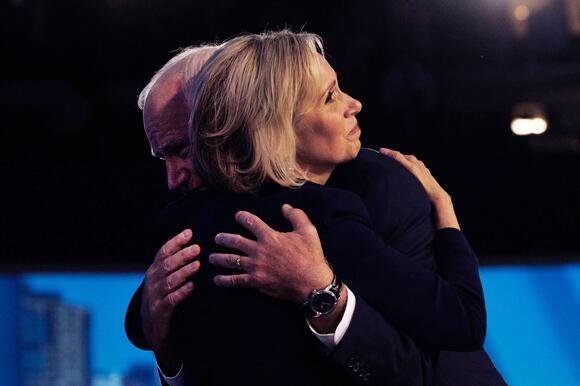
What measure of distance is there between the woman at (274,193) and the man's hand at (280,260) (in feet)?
0.05

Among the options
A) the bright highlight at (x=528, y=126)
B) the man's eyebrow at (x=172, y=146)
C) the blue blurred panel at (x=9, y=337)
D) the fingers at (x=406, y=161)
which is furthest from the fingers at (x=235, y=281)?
the bright highlight at (x=528, y=126)

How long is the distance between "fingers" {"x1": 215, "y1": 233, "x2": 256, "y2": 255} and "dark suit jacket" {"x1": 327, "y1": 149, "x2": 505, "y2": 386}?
6.4 inches

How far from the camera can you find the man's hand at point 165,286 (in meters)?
1.28

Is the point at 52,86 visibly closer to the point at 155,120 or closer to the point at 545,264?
the point at 545,264

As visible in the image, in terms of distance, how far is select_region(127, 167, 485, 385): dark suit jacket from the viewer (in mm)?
1154

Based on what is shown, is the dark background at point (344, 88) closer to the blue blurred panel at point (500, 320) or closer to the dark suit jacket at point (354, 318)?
the blue blurred panel at point (500, 320)

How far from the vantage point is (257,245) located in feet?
3.95

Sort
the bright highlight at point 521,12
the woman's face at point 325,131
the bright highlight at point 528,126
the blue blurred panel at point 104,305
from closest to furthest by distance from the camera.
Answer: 1. the woman's face at point 325,131
2. the blue blurred panel at point 104,305
3. the bright highlight at point 528,126
4. the bright highlight at point 521,12

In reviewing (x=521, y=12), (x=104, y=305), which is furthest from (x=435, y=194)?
(x=521, y=12)

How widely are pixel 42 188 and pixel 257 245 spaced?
205cm

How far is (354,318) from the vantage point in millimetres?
1155

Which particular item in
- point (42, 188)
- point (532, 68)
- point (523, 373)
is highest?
point (532, 68)

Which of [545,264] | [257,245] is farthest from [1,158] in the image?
[257,245]

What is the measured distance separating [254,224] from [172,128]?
1.47 feet
